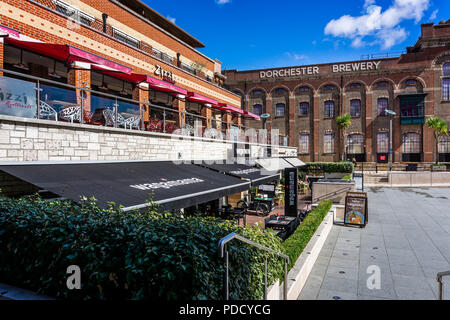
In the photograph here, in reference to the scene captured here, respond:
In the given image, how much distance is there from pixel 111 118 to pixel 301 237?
658 centimetres

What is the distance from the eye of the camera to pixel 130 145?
30.7 feet

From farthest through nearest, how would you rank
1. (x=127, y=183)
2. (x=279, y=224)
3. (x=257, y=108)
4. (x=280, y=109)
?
1. (x=257, y=108)
2. (x=280, y=109)
3. (x=279, y=224)
4. (x=127, y=183)

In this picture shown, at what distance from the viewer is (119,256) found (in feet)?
10.5

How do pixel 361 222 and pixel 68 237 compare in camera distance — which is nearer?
pixel 68 237

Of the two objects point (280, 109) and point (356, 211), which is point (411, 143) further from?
point (356, 211)

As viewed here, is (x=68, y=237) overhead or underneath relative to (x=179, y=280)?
overhead

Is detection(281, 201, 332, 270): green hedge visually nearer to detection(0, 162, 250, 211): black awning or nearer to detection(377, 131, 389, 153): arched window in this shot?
detection(0, 162, 250, 211): black awning

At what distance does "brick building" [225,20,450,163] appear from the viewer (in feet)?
118

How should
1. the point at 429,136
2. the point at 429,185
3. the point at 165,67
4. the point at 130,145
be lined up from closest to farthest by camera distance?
the point at 130,145 → the point at 165,67 → the point at 429,185 → the point at 429,136

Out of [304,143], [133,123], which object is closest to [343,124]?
[304,143]

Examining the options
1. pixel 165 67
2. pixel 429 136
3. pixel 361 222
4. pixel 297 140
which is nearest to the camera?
pixel 361 222
